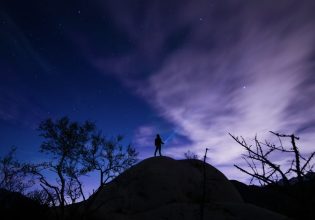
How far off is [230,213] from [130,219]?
6.10 metres

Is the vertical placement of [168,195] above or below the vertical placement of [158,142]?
below

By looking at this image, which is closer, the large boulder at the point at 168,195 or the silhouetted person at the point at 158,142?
the large boulder at the point at 168,195

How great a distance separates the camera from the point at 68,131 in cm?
2986

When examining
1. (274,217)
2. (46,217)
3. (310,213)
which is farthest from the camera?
(46,217)

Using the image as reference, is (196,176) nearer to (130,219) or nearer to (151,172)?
(151,172)

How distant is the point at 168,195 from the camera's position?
19594mm

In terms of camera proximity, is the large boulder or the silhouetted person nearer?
the large boulder

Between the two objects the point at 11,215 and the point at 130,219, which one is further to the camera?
the point at 130,219

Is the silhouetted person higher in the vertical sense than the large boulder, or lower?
higher

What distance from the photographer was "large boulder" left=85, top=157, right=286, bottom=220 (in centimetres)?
1617

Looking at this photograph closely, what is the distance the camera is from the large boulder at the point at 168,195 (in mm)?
16172

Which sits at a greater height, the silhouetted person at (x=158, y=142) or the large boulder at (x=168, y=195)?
the silhouetted person at (x=158, y=142)

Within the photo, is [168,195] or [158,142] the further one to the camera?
[158,142]

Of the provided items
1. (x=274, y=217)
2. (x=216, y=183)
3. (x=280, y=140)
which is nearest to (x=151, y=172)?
(x=216, y=183)
